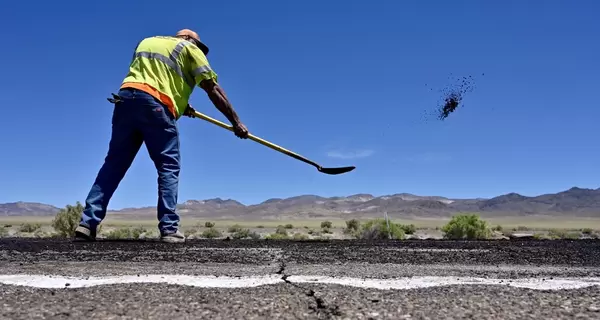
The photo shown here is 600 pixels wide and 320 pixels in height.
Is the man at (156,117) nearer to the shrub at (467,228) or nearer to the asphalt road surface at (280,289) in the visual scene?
the asphalt road surface at (280,289)

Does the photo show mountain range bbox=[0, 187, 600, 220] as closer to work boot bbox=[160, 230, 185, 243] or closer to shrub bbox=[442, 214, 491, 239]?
shrub bbox=[442, 214, 491, 239]

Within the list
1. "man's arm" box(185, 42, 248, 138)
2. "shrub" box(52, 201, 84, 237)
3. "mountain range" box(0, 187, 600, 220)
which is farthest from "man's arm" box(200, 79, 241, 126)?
"mountain range" box(0, 187, 600, 220)

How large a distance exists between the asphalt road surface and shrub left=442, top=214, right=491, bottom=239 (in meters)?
19.9

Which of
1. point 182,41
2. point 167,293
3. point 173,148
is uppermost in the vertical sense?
point 182,41

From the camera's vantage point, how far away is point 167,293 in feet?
8.19

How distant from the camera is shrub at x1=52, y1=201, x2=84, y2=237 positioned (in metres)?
19.8

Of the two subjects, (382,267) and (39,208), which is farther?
(39,208)

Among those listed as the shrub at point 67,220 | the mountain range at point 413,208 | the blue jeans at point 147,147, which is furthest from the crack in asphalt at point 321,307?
the mountain range at point 413,208

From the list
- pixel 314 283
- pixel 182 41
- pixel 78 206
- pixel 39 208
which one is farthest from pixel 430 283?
pixel 39 208

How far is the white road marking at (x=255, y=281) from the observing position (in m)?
2.88

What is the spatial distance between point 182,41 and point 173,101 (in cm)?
64

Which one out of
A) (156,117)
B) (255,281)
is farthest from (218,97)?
(255,281)

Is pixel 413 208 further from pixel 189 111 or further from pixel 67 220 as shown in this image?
pixel 189 111

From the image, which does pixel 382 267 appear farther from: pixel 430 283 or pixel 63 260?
pixel 63 260
